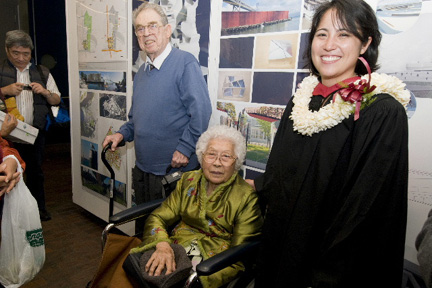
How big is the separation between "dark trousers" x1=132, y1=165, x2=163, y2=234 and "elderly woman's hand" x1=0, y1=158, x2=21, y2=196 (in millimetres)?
836

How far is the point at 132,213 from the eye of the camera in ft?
5.67

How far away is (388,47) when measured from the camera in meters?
1.41

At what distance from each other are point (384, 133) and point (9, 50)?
10.8 feet

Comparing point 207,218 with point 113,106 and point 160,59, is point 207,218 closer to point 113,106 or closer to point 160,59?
point 160,59

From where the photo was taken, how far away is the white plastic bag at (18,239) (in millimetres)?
1575

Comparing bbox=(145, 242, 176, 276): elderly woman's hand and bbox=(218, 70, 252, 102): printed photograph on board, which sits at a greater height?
bbox=(218, 70, 252, 102): printed photograph on board

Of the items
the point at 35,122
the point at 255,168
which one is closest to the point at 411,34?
the point at 255,168

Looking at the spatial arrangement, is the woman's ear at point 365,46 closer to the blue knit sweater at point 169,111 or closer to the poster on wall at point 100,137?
the blue knit sweater at point 169,111

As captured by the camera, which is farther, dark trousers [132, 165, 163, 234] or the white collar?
dark trousers [132, 165, 163, 234]

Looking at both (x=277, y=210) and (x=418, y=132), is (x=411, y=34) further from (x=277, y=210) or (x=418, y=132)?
(x=277, y=210)

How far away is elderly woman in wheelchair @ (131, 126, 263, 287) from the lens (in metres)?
1.54

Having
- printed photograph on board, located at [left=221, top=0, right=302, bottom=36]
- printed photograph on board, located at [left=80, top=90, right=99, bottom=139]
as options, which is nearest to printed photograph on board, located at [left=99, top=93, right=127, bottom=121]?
printed photograph on board, located at [left=80, top=90, right=99, bottom=139]

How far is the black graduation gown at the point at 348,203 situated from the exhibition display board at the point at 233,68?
1.54 ft

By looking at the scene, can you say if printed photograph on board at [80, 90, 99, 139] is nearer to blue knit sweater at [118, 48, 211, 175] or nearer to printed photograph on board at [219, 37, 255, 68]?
blue knit sweater at [118, 48, 211, 175]
